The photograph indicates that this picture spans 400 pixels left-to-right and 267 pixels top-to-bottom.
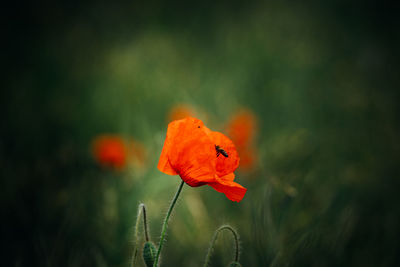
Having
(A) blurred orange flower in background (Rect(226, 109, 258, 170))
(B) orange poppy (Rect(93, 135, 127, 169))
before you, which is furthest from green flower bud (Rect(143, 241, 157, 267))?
(A) blurred orange flower in background (Rect(226, 109, 258, 170))

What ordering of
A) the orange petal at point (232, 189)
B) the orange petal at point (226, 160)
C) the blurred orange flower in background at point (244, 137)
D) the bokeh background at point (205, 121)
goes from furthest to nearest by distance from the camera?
the blurred orange flower in background at point (244, 137)
the bokeh background at point (205, 121)
the orange petal at point (226, 160)
the orange petal at point (232, 189)

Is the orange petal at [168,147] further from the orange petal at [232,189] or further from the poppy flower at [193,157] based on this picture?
the orange petal at [232,189]

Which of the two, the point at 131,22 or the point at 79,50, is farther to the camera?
the point at 131,22

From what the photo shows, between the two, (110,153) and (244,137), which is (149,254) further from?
(244,137)

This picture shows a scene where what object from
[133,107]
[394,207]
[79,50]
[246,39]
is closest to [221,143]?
[394,207]

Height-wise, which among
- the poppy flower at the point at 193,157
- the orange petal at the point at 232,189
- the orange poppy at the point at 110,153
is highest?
the orange poppy at the point at 110,153

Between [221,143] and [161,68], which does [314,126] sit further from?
[221,143]

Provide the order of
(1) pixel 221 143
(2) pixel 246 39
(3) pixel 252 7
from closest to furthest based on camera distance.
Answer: (1) pixel 221 143, (2) pixel 246 39, (3) pixel 252 7

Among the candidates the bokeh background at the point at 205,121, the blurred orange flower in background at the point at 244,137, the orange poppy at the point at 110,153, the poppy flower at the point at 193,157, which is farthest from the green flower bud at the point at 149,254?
the blurred orange flower in background at the point at 244,137
